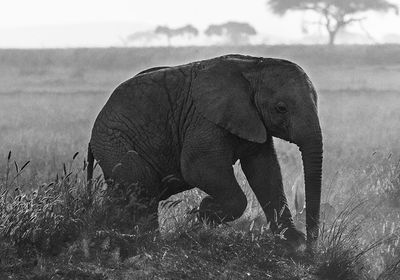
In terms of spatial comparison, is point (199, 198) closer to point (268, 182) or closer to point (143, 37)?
point (268, 182)

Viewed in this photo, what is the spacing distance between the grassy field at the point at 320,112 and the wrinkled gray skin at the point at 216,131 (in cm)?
88

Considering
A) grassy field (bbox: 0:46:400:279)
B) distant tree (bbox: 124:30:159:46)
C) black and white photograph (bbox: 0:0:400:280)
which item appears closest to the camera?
black and white photograph (bbox: 0:0:400:280)

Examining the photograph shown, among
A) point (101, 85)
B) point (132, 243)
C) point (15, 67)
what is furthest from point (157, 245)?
point (15, 67)

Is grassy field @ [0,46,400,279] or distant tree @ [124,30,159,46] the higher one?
grassy field @ [0,46,400,279]

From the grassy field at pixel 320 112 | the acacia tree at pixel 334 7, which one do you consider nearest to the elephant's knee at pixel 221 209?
the grassy field at pixel 320 112

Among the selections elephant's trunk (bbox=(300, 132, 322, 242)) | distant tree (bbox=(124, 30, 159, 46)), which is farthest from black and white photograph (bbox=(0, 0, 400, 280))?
distant tree (bbox=(124, 30, 159, 46))

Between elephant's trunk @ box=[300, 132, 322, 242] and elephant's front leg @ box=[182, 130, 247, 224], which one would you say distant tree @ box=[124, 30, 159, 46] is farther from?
elephant's trunk @ box=[300, 132, 322, 242]

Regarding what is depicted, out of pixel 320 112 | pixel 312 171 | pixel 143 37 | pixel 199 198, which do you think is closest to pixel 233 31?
pixel 143 37

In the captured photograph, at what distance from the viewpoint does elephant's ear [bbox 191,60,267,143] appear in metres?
7.22

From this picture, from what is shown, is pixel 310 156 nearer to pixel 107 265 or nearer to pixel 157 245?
pixel 157 245

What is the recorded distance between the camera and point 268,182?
7.61 meters

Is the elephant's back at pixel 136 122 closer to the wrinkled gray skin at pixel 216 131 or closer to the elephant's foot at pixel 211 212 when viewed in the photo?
the wrinkled gray skin at pixel 216 131

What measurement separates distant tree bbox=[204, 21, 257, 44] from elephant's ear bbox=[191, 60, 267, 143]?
59.7 m

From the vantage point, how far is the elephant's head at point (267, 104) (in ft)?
22.7
